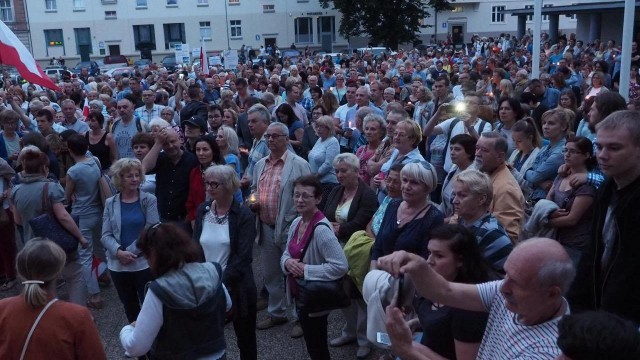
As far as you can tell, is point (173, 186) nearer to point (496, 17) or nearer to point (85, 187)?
point (85, 187)

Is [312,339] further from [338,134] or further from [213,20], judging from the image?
[213,20]

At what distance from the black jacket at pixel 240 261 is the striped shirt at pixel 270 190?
1004 mm

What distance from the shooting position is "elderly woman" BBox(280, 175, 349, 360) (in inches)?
168

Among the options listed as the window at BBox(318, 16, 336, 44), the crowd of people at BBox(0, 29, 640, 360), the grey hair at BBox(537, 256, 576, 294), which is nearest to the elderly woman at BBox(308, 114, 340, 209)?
the crowd of people at BBox(0, 29, 640, 360)

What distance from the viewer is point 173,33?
2164 inches

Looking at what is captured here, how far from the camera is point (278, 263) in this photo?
5.70 metres

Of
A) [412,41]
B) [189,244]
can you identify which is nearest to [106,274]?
[189,244]

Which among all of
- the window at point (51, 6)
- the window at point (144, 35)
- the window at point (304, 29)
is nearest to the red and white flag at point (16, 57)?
the window at point (144, 35)

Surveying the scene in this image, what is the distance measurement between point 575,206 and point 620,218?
1368mm

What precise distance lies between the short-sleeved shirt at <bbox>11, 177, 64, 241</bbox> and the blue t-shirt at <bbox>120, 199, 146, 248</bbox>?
0.75 metres

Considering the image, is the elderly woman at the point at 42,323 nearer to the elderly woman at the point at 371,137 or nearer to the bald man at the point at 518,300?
the bald man at the point at 518,300

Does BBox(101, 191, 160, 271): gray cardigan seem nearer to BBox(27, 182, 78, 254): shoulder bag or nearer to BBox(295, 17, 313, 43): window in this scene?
BBox(27, 182, 78, 254): shoulder bag

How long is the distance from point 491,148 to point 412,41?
44.8m

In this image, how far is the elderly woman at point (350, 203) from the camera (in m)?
4.90
